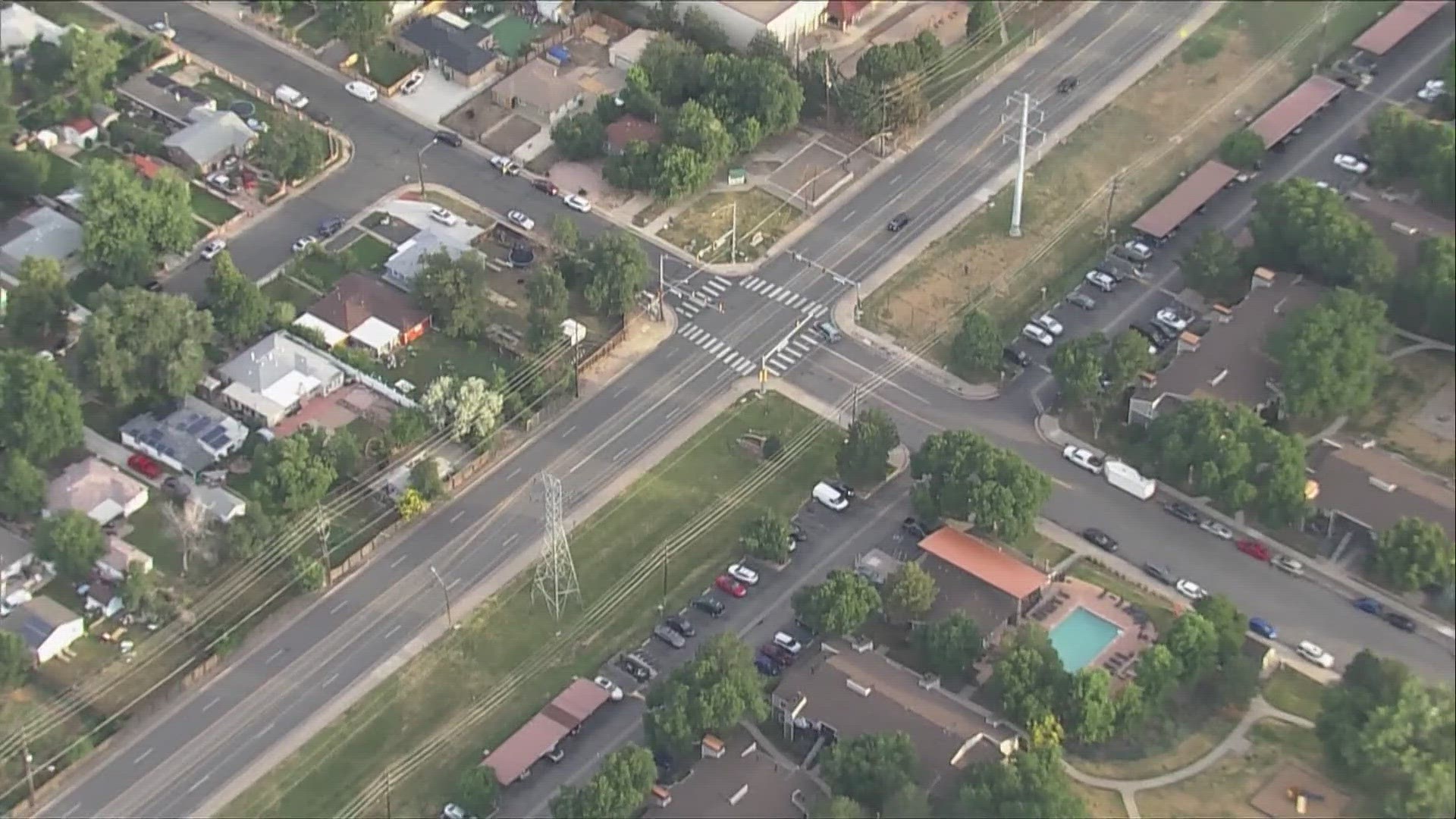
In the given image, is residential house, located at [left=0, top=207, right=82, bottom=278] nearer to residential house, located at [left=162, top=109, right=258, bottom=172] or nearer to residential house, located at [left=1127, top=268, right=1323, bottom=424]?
residential house, located at [left=162, top=109, right=258, bottom=172]

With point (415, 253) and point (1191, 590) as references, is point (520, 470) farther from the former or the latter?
point (1191, 590)

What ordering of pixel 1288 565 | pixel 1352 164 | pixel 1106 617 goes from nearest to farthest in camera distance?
pixel 1106 617, pixel 1288 565, pixel 1352 164

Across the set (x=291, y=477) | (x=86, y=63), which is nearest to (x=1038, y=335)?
(x=291, y=477)

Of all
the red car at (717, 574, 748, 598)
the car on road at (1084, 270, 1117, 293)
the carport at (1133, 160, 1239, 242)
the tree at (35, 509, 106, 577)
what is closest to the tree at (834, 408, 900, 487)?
the red car at (717, 574, 748, 598)

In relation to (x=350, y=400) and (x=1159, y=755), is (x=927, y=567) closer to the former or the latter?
(x=1159, y=755)

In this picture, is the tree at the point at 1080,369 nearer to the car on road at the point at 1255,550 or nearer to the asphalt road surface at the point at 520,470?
the asphalt road surface at the point at 520,470

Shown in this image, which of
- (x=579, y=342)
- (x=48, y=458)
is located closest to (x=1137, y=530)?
(x=579, y=342)
